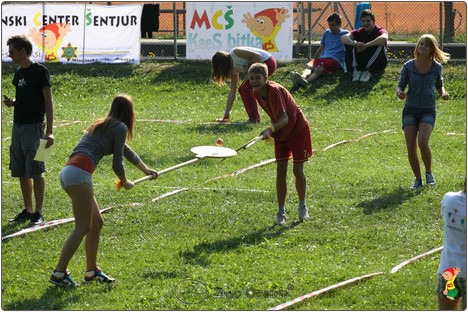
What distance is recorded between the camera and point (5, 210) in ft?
35.4

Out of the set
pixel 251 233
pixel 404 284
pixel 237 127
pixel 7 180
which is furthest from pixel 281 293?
pixel 237 127

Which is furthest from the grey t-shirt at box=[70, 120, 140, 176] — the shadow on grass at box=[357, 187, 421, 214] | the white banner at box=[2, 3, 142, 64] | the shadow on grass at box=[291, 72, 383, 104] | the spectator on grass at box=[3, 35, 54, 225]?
the white banner at box=[2, 3, 142, 64]

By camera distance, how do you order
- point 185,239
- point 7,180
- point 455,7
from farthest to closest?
point 455,7, point 7,180, point 185,239

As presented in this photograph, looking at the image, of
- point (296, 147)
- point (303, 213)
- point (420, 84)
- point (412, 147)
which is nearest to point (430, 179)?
point (412, 147)

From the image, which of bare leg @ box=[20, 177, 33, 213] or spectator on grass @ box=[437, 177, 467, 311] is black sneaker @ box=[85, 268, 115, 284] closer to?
bare leg @ box=[20, 177, 33, 213]

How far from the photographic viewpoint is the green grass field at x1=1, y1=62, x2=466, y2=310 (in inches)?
303

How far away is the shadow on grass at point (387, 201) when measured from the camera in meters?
10.4

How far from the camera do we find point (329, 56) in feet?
60.0

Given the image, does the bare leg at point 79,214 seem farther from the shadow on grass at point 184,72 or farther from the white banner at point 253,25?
the white banner at point 253,25

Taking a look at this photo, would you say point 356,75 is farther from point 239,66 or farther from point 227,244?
point 227,244

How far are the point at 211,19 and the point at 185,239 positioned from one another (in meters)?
11.0

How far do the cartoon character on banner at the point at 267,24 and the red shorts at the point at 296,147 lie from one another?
9687 millimetres

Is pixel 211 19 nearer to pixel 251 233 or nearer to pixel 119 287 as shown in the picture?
pixel 251 233

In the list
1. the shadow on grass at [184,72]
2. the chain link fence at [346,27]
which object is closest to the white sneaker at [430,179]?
the shadow on grass at [184,72]
